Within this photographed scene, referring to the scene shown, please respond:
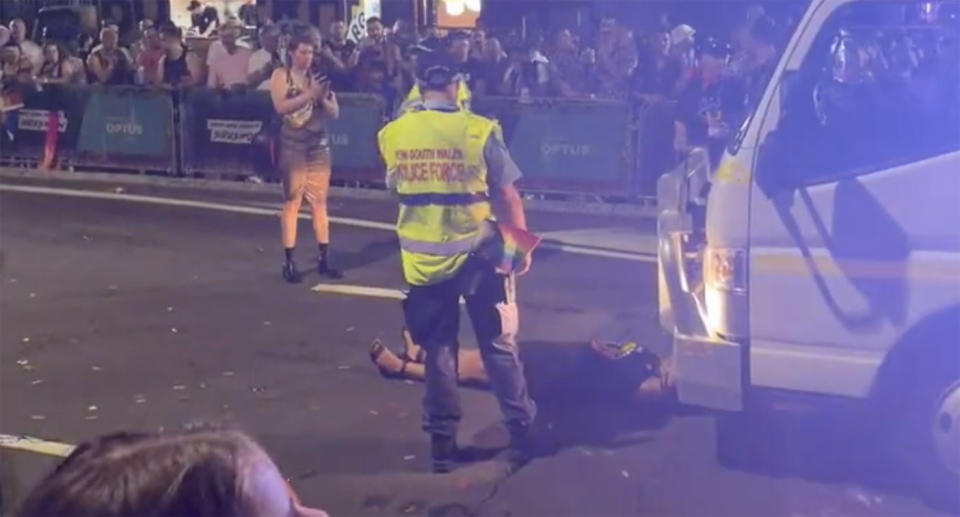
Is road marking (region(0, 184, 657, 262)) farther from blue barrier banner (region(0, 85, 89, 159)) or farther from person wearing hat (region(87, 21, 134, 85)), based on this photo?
person wearing hat (region(87, 21, 134, 85))

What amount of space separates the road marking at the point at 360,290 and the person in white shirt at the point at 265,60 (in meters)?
5.86

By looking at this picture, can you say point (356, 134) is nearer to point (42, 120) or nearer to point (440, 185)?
point (42, 120)

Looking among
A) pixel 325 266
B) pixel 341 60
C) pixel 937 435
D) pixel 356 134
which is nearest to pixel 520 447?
pixel 937 435

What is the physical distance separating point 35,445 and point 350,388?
5.91 ft

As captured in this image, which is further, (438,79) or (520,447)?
(520,447)

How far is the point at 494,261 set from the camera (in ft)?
21.6

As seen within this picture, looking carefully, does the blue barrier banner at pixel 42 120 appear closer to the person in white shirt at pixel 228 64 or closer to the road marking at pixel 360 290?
the person in white shirt at pixel 228 64

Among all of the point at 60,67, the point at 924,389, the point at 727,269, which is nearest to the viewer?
the point at 924,389

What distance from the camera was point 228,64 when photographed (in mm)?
17203

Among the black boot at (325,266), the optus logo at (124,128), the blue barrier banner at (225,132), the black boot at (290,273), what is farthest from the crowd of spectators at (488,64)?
the black boot at (290,273)

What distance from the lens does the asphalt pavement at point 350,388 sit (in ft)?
21.4

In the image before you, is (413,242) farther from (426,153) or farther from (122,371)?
(122,371)

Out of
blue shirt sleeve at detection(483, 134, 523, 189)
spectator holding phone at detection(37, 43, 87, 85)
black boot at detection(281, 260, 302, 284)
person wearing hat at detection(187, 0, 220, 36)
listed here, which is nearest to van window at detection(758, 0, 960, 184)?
blue shirt sleeve at detection(483, 134, 523, 189)

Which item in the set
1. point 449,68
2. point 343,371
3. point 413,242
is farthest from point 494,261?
point 343,371
